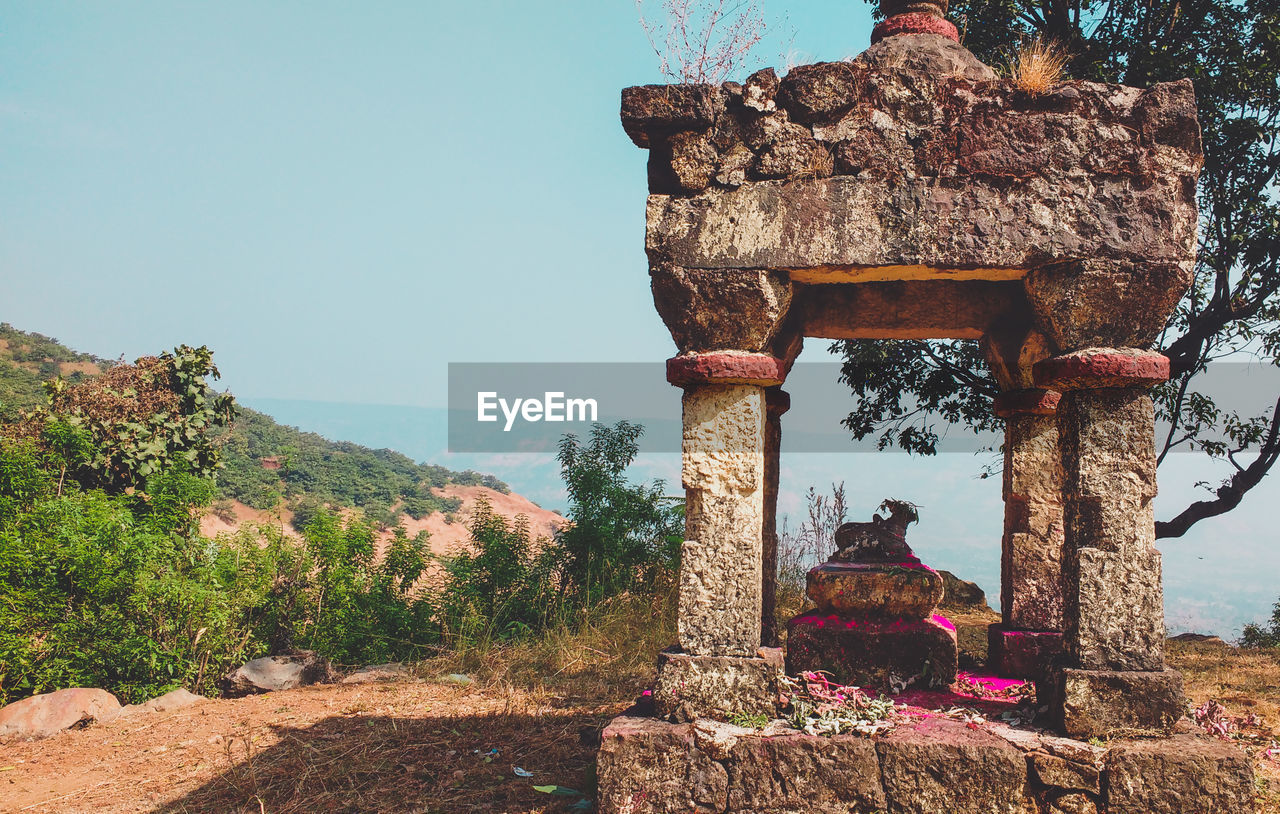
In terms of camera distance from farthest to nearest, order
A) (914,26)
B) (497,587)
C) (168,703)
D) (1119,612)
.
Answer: (497,587), (168,703), (914,26), (1119,612)

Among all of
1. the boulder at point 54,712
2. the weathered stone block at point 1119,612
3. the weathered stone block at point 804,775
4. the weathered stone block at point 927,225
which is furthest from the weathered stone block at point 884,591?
the boulder at point 54,712

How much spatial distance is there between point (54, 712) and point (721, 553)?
205 inches

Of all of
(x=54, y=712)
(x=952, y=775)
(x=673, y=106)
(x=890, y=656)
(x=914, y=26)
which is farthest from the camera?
(x=54, y=712)

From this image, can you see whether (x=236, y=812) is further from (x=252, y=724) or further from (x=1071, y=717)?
(x=1071, y=717)

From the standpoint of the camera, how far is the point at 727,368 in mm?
4020

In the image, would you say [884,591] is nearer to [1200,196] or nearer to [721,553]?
[721,553]

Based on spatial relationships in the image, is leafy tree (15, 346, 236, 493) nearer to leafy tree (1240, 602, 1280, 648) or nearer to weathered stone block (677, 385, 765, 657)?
weathered stone block (677, 385, 765, 657)

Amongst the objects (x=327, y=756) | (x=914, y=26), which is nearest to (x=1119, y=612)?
(x=914, y=26)

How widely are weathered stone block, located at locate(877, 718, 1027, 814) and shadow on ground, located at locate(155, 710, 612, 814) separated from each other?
1.50 meters

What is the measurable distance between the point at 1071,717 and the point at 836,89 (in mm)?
3141

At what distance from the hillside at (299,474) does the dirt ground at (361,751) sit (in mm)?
11993

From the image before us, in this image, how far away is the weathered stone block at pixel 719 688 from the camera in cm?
393

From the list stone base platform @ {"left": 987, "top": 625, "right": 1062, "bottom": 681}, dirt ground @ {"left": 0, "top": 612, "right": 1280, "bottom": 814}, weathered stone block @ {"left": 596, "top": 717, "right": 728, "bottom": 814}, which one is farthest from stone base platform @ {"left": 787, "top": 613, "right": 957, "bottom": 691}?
weathered stone block @ {"left": 596, "top": 717, "right": 728, "bottom": 814}

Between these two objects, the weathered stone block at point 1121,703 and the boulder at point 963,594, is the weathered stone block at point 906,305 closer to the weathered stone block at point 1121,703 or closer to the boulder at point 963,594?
the weathered stone block at point 1121,703
